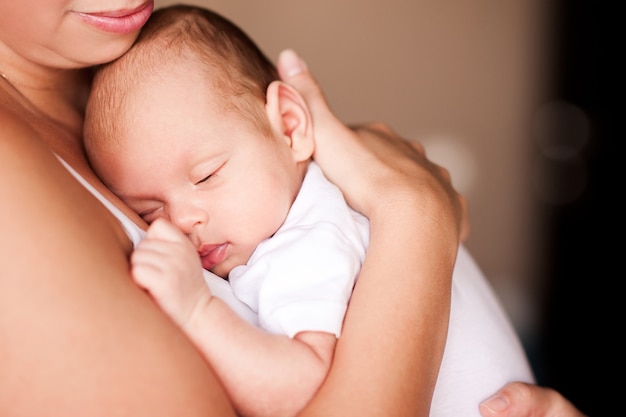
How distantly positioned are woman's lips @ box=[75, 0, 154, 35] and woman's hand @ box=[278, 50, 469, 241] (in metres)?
0.36

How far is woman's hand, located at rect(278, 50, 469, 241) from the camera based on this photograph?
1.12 m

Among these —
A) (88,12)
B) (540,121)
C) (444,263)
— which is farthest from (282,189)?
(540,121)

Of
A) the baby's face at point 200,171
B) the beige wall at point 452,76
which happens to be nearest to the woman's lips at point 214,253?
the baby's face at point 200,171

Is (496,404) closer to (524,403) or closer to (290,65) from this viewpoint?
(524,403)

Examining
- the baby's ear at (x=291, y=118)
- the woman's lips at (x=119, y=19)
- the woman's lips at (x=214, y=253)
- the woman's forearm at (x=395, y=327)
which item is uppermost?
the woman's lips at (x=119, y=19)

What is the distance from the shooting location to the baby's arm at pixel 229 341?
834 mm

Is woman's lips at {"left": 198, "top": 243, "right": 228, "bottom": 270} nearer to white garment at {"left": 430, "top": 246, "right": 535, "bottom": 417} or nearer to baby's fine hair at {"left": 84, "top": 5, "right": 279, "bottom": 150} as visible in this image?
baby's fine hair at {"left": 84, "top": 5, "right": 279, "bottom": 150}

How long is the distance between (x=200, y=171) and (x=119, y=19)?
0.83 ft

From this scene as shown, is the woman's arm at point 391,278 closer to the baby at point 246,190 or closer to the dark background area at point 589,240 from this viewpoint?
the baby at point 246,190

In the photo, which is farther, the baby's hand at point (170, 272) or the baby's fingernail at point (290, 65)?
the baby's fingernail at point (290, 65)

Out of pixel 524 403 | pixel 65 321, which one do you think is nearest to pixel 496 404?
pixel 524 403

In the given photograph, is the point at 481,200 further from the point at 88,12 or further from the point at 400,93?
the point at 88,12

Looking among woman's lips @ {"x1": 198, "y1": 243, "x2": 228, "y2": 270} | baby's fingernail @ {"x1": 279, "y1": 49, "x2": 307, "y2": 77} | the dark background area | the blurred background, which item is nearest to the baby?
woman's lips @ {"x1": 198, "y1": 243, "x2": 228, "y2": 270}

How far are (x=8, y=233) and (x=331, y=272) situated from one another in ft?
1.43
